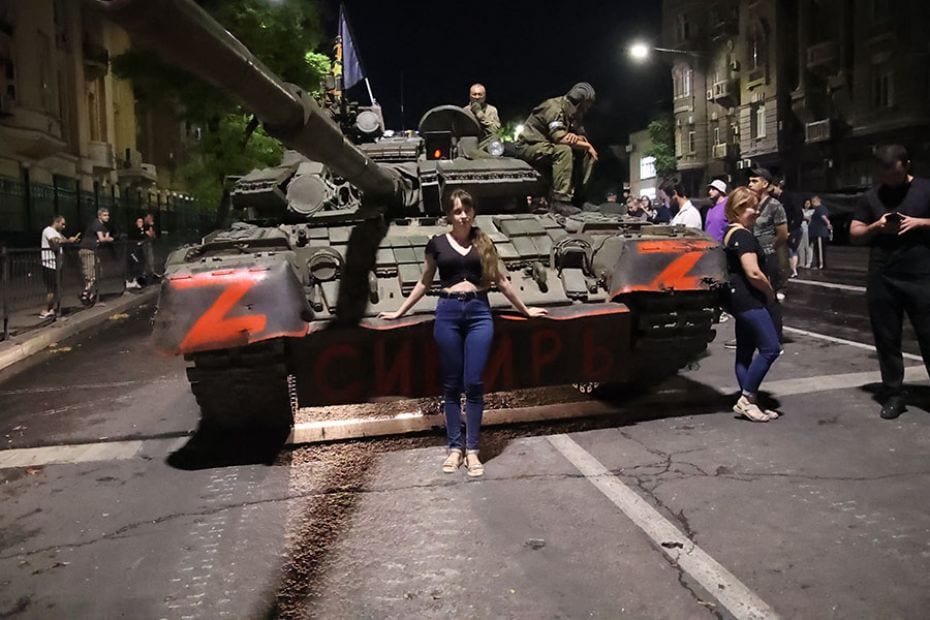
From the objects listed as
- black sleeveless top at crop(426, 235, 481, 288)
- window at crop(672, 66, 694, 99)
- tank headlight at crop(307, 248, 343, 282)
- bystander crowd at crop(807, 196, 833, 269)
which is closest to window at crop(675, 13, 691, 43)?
window at crop(672, 66, 694, 99)

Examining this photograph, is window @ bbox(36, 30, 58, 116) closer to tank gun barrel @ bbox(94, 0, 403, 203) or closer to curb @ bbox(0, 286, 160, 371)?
curb @ bbox(0, 286, 160, 371)

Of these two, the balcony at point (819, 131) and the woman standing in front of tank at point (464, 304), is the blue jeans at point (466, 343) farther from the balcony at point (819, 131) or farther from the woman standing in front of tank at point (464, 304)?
the balcony at point (819, 131)

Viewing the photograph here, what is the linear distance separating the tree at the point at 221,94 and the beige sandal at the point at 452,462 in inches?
938

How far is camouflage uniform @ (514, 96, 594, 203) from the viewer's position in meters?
7.81

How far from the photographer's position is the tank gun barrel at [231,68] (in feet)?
10.6

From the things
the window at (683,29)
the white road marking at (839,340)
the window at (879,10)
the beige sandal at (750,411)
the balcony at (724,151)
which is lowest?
the beige sandal at (750,411)

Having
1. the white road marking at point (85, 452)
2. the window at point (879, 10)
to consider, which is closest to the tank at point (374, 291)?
the white road marking at point (85, 452)

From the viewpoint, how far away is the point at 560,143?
7.80 m

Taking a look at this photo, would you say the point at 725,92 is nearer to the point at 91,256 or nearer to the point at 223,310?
the point at 91,256

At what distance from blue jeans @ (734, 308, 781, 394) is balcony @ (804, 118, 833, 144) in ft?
91.5

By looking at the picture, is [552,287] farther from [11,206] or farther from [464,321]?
[11,206]

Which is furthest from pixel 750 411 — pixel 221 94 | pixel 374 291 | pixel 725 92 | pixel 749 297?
pixel 725 92

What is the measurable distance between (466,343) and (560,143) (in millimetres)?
3344

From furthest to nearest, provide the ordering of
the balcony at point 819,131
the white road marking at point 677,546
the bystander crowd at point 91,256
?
the balcony at point 819,131
the bystander crowd at point 91,256
the white road marking at point 677,546
